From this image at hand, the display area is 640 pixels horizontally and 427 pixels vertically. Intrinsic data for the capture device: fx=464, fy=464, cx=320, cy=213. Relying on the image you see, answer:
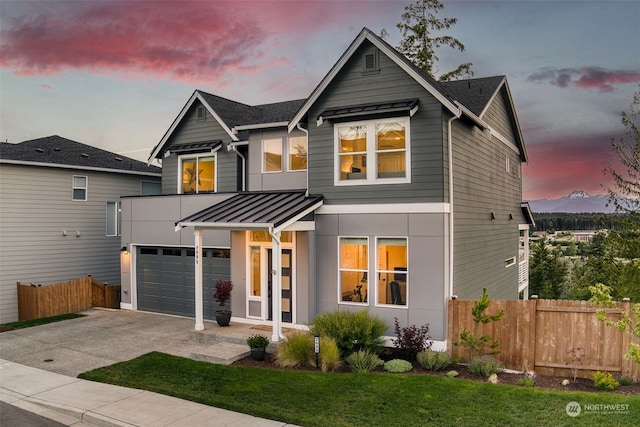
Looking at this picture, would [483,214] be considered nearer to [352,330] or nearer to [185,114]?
[352,330]

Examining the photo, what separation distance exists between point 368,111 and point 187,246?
8544 millimetres

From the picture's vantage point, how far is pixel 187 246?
1697cm

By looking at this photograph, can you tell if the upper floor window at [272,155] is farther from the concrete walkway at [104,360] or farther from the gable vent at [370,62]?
the concrete walkway at [104,360]

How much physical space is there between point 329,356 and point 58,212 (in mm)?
15545

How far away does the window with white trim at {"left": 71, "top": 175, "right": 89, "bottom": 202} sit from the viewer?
68.5 feet

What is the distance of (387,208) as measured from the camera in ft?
41.4

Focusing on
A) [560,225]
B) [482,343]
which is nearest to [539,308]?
[482,343]

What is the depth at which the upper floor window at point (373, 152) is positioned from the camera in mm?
12602

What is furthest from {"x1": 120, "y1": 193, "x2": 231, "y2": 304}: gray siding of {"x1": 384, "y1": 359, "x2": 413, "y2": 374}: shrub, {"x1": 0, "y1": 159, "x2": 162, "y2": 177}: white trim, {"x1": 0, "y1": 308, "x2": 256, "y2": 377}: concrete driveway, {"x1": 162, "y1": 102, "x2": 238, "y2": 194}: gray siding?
{"x1": 384, "y1": 359, "x2": 413, "y2": 374}: shrub

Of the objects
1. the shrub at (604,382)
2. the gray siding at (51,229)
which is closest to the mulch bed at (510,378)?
the shrub at (604,382)

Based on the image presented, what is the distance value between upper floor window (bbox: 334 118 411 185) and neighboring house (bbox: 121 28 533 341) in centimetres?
3

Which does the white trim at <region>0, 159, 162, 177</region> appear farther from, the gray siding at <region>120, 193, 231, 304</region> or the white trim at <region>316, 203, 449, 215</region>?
the white trim at <region>316, 203, 449, 215</region>

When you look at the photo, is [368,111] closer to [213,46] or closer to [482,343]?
[482,343]

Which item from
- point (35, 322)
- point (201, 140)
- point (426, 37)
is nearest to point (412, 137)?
point (201, 140)
